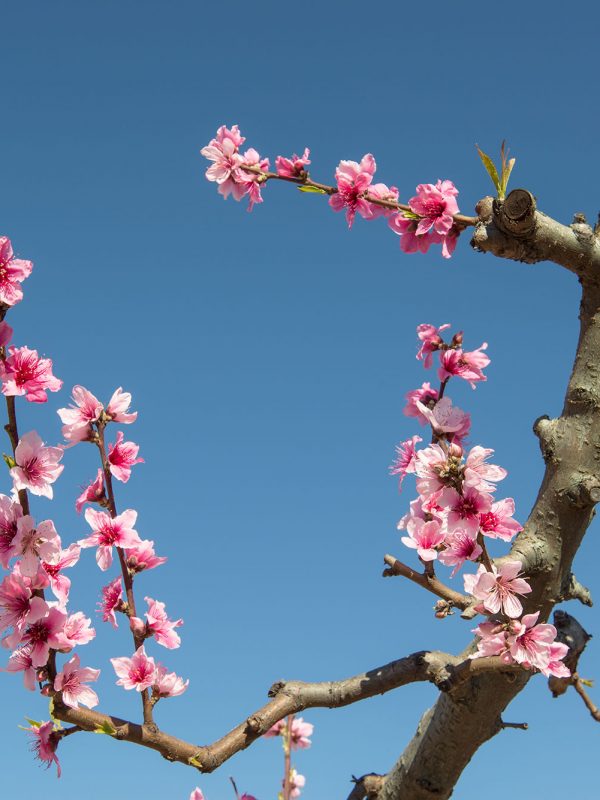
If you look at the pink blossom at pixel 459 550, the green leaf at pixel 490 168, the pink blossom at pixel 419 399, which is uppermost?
the green leaf at pixel 490 168

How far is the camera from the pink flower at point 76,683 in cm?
272

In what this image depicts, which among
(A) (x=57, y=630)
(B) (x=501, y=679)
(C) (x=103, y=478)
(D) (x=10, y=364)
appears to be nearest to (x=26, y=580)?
(A) (x=57, y=630)

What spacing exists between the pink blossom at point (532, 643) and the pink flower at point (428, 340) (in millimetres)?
1169

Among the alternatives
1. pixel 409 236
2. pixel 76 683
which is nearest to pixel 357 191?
pixel 409 236

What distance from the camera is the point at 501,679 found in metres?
3.37

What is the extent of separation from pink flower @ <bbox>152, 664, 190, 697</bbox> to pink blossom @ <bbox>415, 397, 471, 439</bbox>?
1.22 m

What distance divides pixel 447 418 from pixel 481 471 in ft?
1.26

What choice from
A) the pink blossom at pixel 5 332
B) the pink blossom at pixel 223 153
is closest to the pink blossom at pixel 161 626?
the pink blossom at pixel 5 332

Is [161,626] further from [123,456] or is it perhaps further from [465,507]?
[465,507]

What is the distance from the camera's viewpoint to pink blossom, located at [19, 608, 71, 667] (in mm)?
2746

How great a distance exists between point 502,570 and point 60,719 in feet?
4.77

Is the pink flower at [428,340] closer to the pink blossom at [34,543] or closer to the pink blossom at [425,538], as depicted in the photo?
the pink blossom at [425,538]

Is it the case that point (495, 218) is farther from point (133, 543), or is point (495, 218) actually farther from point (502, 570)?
point (133, 543)

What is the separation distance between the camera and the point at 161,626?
9.42 ft
